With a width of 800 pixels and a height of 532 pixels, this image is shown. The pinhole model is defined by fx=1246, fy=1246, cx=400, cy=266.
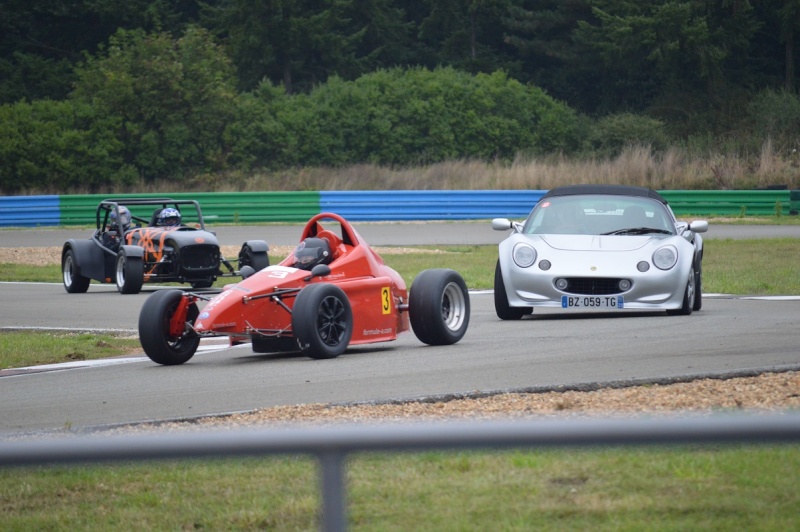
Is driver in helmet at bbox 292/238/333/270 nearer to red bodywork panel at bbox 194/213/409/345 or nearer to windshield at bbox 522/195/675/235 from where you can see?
red bodywork panel at bbox 194/213/409/345

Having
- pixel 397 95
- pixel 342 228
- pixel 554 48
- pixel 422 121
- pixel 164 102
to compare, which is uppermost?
pixel 554 48

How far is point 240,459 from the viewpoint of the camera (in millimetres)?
2613

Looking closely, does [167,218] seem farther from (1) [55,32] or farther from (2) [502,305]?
(1) [55,32]

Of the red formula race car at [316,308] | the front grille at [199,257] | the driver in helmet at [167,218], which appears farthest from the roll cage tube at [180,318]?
the driver in helmet at [167,218]

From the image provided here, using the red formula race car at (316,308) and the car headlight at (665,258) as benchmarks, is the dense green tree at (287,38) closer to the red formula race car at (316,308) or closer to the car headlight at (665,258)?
the car headlight at (665,258)

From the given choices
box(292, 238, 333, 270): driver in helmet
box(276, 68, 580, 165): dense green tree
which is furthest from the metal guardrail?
box(292, 238, 333, 270): driver in helmet

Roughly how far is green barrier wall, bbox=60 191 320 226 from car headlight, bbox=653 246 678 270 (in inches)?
870

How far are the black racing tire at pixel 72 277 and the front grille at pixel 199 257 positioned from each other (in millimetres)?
1566

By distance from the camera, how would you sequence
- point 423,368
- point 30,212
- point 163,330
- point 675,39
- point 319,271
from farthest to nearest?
point 675,39 → point 30,212 → point 319,271 → point 163,330 → point 423,368

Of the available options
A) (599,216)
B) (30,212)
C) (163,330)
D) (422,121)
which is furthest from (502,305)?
(422,121)

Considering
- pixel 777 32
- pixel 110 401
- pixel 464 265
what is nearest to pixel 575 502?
pixel 110 401

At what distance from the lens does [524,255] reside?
44.3ft

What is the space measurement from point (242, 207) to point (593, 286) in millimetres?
23063

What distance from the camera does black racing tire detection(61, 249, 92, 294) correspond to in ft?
63.3
